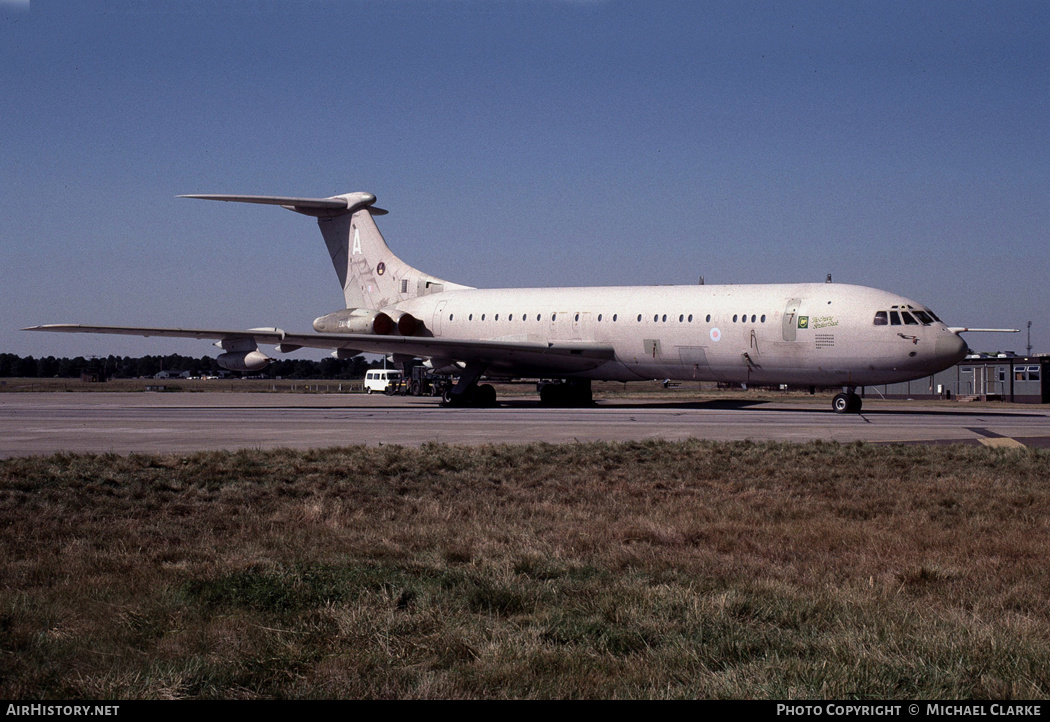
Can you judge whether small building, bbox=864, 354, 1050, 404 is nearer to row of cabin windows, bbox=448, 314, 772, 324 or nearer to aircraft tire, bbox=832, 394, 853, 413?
aircraft tire, bbox=832, 394, 853, 413

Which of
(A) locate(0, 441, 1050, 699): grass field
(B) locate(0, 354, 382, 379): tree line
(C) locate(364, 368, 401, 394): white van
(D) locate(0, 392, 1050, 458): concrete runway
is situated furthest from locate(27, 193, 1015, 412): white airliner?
(B) locate(0, 354, 382, 379): tree line

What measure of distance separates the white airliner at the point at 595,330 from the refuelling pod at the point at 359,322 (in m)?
0.05

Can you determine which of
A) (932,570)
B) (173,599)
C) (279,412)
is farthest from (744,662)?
(279,412)

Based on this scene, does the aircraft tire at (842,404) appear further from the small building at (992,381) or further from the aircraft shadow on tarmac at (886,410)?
the small building at (992,381)

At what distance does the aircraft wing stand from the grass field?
2052 centimetres

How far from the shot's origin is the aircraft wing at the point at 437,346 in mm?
31281

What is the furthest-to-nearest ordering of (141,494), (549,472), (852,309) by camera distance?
1. (852,309)
2. (549,472)
3. (141,494)

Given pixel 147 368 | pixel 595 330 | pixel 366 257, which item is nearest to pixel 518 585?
pixel 595 330

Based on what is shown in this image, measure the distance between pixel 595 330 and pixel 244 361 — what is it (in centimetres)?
1219

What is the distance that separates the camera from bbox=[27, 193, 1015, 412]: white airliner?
27.5m

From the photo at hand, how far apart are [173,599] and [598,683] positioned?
277 cm

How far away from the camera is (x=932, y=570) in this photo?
6457 mm

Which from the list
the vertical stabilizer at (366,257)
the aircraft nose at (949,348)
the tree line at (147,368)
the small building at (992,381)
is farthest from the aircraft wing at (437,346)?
the tree line at (147,368)
